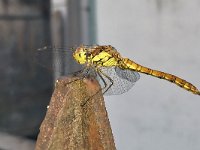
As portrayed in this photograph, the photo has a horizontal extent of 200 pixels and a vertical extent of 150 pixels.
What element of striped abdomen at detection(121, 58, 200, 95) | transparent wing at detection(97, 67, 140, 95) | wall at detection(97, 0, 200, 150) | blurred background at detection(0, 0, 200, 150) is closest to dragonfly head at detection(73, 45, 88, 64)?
transparent wing at detection(97, 67, 140, 95)

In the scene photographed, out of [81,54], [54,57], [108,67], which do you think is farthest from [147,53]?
[81,54]

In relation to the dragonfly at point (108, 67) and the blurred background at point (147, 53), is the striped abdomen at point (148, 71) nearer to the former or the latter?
the dragonfly at point (108, 67)

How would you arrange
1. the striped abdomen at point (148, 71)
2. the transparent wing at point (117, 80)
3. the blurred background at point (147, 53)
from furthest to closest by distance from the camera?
the blurred background at point (147, 53)
the striped abdomen at point (148, 71)
the transparent wing at point (117, 80)

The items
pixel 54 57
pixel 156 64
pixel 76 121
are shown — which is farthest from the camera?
pixel 156 64

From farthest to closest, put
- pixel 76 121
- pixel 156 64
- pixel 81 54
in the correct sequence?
pixel 156 64 → pixel 81 54 → pixel 76 121

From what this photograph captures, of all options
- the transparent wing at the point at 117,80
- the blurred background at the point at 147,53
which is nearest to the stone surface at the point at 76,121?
the transparent wing at the point at 117,80

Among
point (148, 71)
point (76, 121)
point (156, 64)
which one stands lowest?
point (156, 64)

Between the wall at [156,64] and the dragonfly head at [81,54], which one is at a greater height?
the dragonfly head at [81,54]

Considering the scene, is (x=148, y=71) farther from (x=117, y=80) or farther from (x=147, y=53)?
(x=147, y=53)

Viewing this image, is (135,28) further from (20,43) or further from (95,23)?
(20,43)
